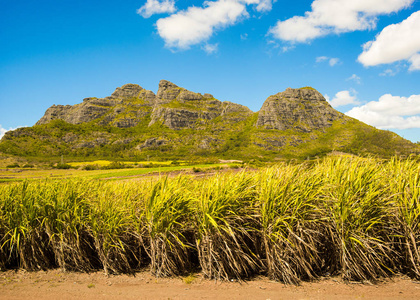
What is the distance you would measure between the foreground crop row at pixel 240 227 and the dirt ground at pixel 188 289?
241 mm

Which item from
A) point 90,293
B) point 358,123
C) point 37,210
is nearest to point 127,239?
point 90,293

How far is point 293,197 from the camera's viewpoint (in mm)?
5363

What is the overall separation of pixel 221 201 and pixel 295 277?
84.5 inches

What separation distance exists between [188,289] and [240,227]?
1637mm

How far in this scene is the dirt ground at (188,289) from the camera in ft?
14.7

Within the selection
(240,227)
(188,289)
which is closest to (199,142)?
(240,227)

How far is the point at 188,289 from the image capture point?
4785 mm

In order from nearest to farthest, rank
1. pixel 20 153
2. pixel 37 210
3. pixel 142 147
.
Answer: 1. pixel 37 210
2. pixel 20 153
3. pixel 142 147

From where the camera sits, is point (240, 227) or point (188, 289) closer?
point (188, 289)

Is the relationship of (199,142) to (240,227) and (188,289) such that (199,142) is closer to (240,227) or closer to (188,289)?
(240,227)

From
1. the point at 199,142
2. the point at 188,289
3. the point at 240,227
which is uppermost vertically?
the point at 199,142

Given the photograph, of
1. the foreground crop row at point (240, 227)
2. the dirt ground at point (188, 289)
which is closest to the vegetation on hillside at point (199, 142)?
the foreground crop row at point (240, 227)

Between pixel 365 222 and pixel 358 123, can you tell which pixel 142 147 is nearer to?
pixel 358 123

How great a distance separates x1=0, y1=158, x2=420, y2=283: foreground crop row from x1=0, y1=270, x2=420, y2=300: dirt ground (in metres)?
0.24
